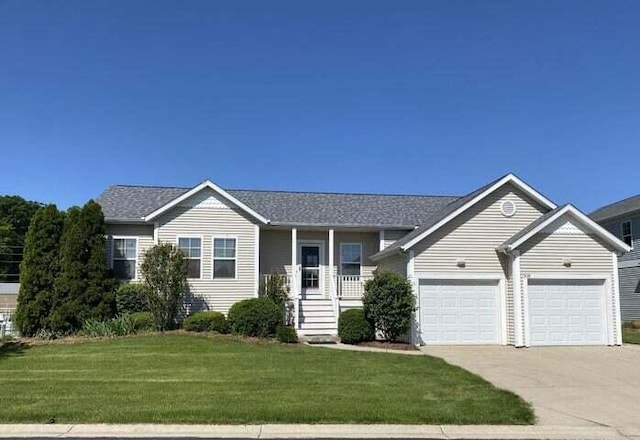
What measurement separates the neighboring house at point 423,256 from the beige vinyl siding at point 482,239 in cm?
4

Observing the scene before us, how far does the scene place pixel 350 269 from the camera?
23.6 meters

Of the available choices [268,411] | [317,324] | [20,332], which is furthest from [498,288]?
[20,332]

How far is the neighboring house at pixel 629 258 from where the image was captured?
29.9 metres

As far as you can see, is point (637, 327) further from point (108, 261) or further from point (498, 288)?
point (108, 261)

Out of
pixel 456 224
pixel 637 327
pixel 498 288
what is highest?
pixel 456 224

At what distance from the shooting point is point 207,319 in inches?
737

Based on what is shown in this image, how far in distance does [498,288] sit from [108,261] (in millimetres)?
13704

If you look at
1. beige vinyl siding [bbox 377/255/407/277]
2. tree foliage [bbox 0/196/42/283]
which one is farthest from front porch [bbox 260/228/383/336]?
tree foliage [bbox 0/196/42/283]

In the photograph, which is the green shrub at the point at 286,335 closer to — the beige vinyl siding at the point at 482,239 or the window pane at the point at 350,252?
the beige vinyl siding at the point at 482,239

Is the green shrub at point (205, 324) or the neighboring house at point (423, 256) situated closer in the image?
the green shrub at point (205, 324)

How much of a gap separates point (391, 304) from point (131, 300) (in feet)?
28.7

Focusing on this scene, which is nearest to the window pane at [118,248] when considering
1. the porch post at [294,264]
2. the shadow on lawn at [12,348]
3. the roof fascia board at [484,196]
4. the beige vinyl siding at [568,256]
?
the shadow on lawn at [12,348]

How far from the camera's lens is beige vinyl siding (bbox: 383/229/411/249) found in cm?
2323

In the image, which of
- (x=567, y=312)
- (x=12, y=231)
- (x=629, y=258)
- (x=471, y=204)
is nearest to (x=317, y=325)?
(x=471, y=204)
